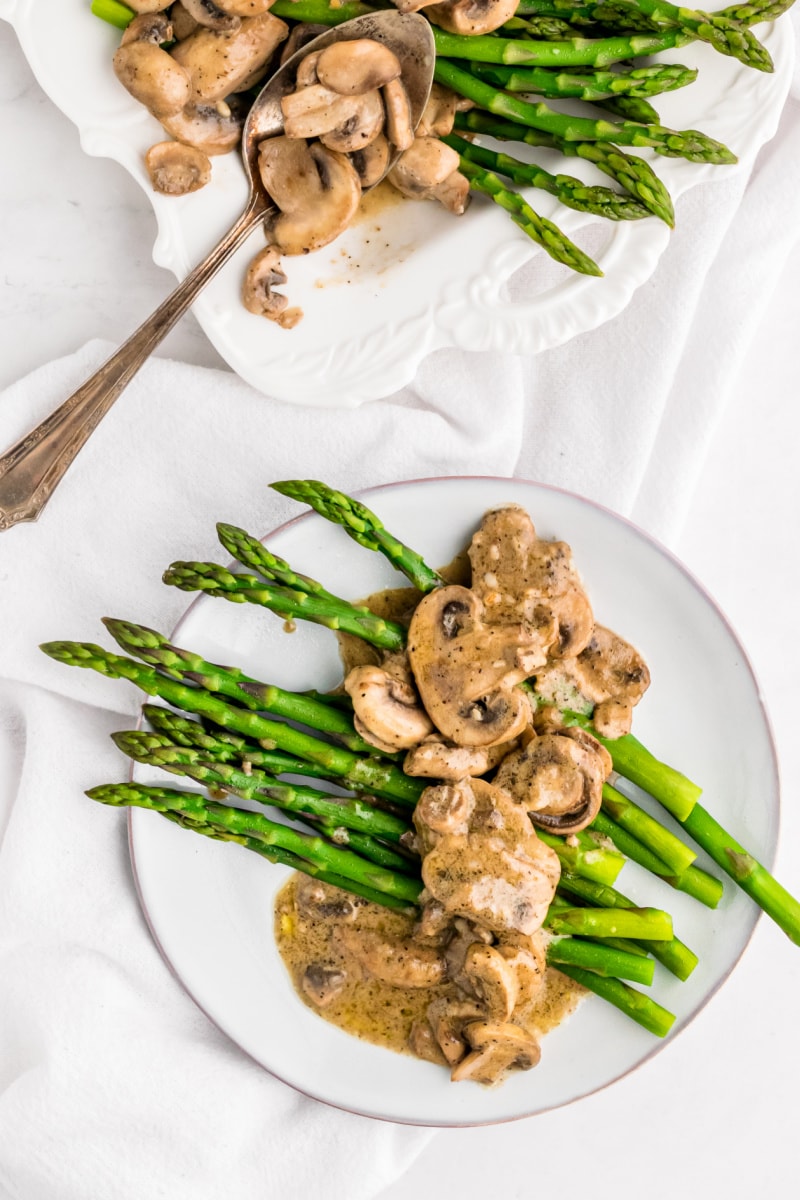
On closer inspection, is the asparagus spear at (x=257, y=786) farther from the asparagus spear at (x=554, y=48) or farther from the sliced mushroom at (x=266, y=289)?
the asparagus spear at (x=554, y=48)

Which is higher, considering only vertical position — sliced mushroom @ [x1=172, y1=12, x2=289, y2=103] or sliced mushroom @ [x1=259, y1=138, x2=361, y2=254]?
sliced mushroom @ [x1=172, y1=12, x2=289, y2=103]

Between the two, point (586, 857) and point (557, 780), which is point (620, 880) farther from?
point (557, 780)

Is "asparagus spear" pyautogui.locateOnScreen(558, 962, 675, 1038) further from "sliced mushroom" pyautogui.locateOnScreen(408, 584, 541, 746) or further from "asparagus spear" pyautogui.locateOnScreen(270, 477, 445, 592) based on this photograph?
"asparagus spear" pyautogui.locateOnScreen(270, 477, 445, 592)

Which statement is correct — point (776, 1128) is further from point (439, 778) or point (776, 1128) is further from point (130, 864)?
point (130, 864)

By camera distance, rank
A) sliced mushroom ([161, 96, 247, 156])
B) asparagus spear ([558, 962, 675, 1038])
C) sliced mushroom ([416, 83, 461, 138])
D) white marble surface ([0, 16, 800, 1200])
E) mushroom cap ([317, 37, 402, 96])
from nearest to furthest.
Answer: mushroom cap ([317, 37, 402, 96]), sliced mushroom ([161, 96, 247, 156]), sliced mushroom ([416, 83, 461, 138]), asparagus spear ([558, 962, 675, 1038]), white marble surface ([0, 16, 800, 1200])

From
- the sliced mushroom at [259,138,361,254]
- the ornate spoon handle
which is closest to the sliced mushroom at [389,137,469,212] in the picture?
the sliced mushroom at [259,138,361,254]

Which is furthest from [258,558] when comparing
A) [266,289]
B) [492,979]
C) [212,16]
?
[212,16]

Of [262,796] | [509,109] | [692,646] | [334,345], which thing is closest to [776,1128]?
[692,646]
